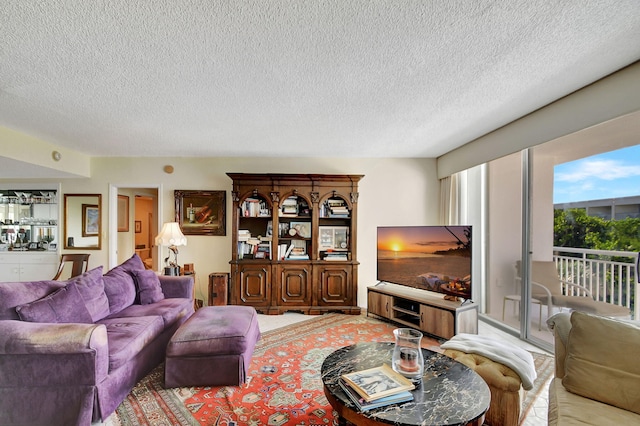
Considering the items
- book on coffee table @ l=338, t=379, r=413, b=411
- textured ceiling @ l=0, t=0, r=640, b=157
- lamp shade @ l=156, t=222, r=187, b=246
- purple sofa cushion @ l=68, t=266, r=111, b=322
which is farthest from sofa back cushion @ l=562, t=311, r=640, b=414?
lamp shade @ l=156, t=222, r=187, b=246

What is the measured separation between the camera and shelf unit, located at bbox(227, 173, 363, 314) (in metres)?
4.16

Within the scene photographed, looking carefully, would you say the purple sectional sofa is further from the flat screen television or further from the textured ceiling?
the flat screen television

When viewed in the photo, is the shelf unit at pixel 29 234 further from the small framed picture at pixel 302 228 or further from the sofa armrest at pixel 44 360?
the small framed picture at pixel 302 228

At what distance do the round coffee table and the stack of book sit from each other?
0.08 ft

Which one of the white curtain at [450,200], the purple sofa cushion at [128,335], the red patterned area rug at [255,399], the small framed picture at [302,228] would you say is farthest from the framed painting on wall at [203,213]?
the white curtain at [450,200]

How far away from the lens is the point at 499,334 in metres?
3.40

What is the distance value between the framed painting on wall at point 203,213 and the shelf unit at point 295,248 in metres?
0.52

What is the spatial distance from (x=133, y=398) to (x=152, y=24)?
8.24 ft

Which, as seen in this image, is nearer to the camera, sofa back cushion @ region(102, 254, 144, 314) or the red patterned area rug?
the red patterned area rug

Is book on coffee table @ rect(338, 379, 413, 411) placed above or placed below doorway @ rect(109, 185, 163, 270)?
below

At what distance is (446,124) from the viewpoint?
3107 millimetres

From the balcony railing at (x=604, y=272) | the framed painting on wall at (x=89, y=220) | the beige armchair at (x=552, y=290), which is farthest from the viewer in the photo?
the framed painting on wall at (x=89, y=220)

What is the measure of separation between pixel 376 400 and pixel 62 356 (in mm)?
1905

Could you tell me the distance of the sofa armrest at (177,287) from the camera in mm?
3369
